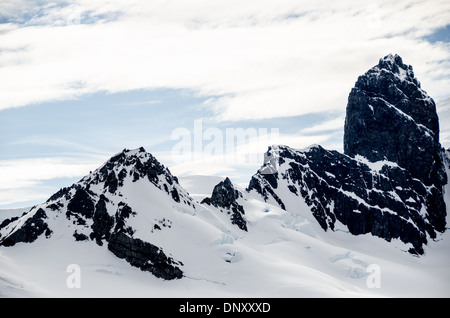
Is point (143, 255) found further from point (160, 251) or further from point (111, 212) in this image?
point (111, 212)

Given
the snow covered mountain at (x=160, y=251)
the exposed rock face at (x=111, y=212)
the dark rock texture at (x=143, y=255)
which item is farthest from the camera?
the exposed rock face at (x=111, y=212)

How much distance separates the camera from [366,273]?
14712 cm

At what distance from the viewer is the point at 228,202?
16975 cm

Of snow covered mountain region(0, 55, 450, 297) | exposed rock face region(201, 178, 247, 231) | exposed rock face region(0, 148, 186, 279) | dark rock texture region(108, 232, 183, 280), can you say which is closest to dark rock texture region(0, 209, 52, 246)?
exposed rock face region(0, 148, 186, 279)

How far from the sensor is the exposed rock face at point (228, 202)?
165 meters

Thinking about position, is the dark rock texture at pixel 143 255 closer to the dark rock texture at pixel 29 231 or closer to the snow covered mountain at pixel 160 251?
the snow covered mountain at pixel 160 251

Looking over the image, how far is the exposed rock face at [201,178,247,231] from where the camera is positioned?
6491 inches

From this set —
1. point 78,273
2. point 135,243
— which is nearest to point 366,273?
point 135,243

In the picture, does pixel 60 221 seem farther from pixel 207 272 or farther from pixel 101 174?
pixel 207 272

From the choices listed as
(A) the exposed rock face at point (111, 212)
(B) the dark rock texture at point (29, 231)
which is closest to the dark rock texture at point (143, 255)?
(A) the exposed rock face at point (111, 212)

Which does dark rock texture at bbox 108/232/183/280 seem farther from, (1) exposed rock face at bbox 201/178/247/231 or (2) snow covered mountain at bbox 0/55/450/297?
(1) exposed rock face at bbox 201/178/247/231

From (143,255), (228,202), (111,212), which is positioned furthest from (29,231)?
(228,202)

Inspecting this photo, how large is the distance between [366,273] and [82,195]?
89676 mm
